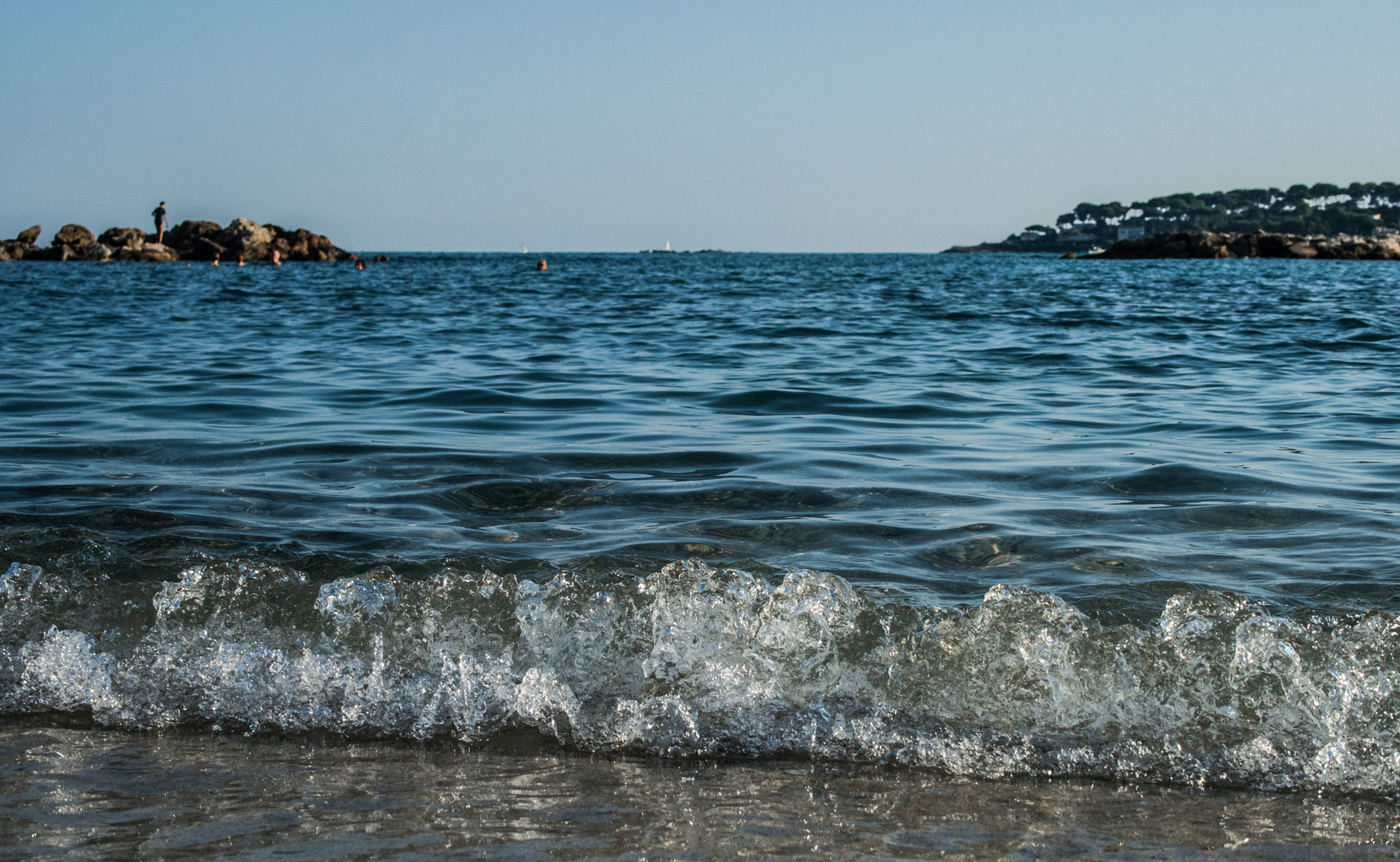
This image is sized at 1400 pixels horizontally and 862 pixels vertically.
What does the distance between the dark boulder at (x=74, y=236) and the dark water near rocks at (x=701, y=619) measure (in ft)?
209

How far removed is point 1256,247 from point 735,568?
91.6 m

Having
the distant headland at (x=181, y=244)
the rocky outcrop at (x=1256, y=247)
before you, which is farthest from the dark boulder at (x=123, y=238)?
the rocky outcrop at (x=1256, y=247)

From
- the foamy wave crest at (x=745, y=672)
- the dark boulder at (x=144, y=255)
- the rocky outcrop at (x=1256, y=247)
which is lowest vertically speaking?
the foamy wave crest at (x=745, y=672)

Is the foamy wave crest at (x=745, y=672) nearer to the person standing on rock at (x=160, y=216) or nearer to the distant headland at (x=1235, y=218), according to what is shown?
the person standing on rock at (x=160, y=216)

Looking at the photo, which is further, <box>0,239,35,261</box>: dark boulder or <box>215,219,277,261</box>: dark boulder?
<box>215,219,277,261</box>: dark boulder

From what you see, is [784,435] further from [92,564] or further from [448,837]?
[448,837]

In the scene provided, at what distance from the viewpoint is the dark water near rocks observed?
2580 millimetres

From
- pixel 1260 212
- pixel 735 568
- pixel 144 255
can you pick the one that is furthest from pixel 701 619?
pixel 1260 212

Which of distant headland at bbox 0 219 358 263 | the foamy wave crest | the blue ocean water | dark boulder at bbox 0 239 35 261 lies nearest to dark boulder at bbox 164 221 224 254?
distant headland at bbox 0 219 358 263

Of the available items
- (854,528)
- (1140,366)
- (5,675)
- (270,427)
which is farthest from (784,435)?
(1140,366)

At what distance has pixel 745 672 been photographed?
319 centimetres

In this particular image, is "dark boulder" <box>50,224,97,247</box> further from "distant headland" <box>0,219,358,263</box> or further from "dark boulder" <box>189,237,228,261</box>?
"dark boulder" <box>189,237,228,261</box>

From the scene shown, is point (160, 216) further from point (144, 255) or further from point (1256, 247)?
point (1256, 247)

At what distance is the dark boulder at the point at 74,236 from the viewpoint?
2442 inches
